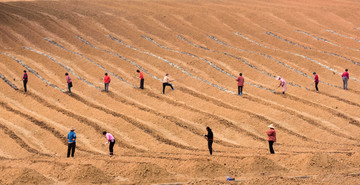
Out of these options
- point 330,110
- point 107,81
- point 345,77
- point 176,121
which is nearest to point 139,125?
point 176,121

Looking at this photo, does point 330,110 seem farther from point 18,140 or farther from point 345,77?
point 18,140

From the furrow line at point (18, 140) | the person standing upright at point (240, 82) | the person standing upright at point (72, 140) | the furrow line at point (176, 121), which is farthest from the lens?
the person standing upright at point (240, 82)

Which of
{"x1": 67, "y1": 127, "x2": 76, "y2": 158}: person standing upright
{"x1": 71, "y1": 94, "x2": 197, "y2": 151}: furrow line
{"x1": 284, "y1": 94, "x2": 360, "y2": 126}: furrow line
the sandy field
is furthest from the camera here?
{"x1": 284, "y1": 94, "x2": 360, "y2": 126}: furrow line

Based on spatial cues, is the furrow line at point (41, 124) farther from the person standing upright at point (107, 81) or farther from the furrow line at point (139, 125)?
the person standing upright at point (107, 81)

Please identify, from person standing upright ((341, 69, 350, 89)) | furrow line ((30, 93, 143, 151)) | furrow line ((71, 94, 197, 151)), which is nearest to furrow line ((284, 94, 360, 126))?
person standing upright ((341, 69, 350, 89))

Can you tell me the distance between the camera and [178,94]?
35.7 m

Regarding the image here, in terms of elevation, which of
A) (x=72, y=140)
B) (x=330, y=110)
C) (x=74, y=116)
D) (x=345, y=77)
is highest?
(x=345, y=77)

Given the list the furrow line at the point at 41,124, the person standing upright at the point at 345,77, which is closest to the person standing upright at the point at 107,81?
the furrow line at the point at 41,124

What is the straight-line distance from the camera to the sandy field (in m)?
22.8

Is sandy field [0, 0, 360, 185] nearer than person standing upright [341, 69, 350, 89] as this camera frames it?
Yes

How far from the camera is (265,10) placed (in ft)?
199

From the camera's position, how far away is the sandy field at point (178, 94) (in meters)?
22.8

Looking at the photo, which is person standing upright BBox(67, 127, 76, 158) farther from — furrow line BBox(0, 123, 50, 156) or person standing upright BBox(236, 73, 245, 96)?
person standing upright BBox(236, 73, 245, 96)

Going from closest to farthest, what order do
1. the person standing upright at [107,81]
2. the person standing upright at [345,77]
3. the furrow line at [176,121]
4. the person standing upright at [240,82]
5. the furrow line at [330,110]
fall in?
the furrow line at [176,121], the furrow line at [330,110], the person standing upright at [240,82], the person standing upright at [107,81], the person standing upright at [345,77]
